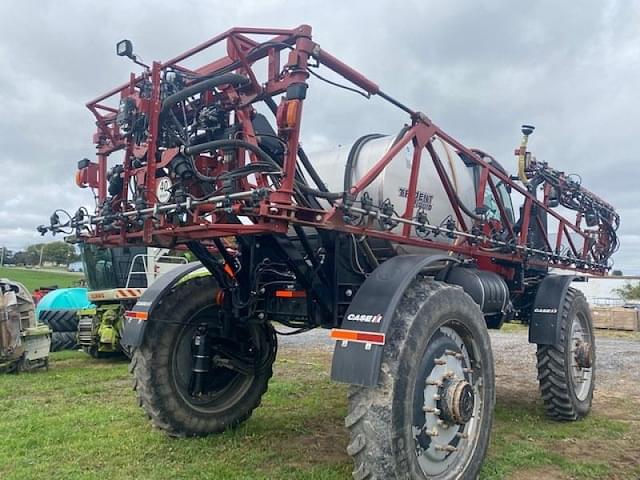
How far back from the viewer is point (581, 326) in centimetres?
691

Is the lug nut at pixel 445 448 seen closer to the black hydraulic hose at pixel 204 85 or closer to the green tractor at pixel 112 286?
the black hydraulic hose at pixel 204 85

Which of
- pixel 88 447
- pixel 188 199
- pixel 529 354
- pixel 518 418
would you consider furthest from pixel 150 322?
pixel 529 354

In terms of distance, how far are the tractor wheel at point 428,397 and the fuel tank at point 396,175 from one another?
0.87 metres

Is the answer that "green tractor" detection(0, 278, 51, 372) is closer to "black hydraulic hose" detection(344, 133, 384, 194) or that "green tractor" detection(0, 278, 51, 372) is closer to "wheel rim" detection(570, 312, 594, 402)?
"black hydraulic hose" detection(344, 133, 384, 194)

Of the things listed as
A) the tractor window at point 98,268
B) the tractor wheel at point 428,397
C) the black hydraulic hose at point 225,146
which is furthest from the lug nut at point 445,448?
the tractor window at point 98,268

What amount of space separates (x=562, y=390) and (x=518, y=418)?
1.85 feet

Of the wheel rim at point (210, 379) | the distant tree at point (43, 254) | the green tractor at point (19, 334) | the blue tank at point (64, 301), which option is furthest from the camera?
the distant tree at point (43, 254)

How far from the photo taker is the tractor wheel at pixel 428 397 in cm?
342

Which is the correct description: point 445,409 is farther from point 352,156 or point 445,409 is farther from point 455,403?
point 352,156

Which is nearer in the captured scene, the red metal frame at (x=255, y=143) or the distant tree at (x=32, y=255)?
the red metal frame at (x=255, y=143)

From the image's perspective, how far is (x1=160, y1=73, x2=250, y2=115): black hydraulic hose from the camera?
379 cm

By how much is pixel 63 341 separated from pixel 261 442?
814 centimetres

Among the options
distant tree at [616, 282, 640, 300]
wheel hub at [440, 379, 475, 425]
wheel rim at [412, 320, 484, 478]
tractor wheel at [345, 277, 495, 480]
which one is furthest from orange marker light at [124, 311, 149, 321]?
distant tree at [616, 282, 640, 300]

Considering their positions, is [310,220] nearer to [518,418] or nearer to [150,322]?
[150,322]
